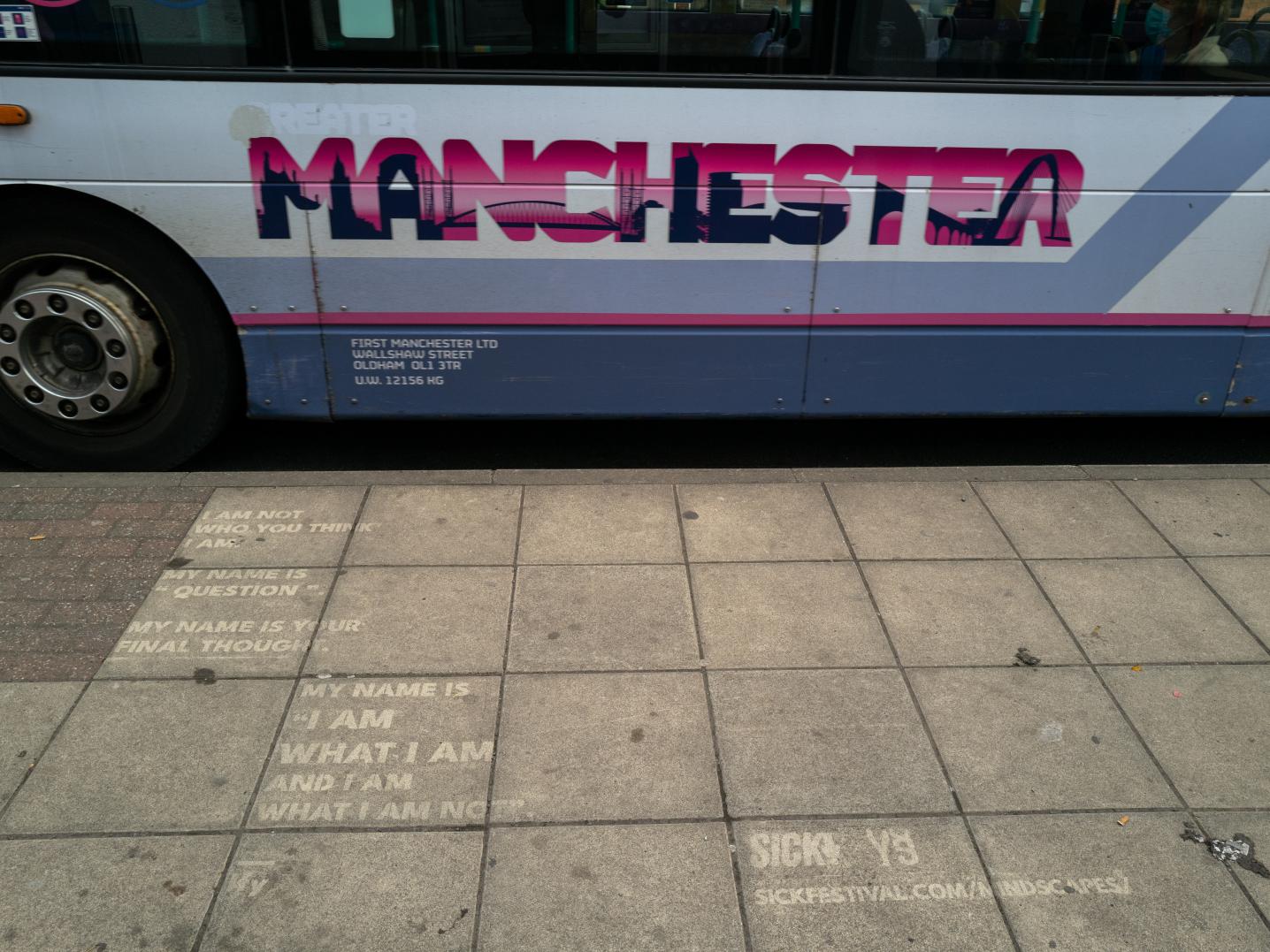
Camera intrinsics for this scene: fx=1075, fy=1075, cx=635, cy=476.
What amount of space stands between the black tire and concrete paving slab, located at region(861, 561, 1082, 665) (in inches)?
120

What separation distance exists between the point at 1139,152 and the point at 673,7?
6.96 feet

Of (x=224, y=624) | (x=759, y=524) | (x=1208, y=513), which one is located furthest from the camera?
(x=1208, y=513)

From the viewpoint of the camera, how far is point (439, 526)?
15.5 feet

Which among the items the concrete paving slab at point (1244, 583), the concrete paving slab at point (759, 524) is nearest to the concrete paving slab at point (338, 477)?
the concrete paving slab at point (759, 524)

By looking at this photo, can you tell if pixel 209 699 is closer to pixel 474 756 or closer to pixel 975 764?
pixel 474 756

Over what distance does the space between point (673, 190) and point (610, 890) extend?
2906mm

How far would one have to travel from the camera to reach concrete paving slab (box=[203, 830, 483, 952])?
2734 millimetres

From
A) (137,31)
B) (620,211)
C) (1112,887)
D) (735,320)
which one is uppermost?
(137,31)

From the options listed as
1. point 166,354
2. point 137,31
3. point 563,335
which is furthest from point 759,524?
point 137,31

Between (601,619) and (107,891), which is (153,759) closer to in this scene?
(107,891)

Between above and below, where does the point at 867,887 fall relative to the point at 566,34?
below

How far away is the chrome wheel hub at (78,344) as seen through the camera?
4.68 m

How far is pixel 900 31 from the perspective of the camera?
449cm

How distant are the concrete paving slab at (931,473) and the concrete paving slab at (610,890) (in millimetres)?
2526
